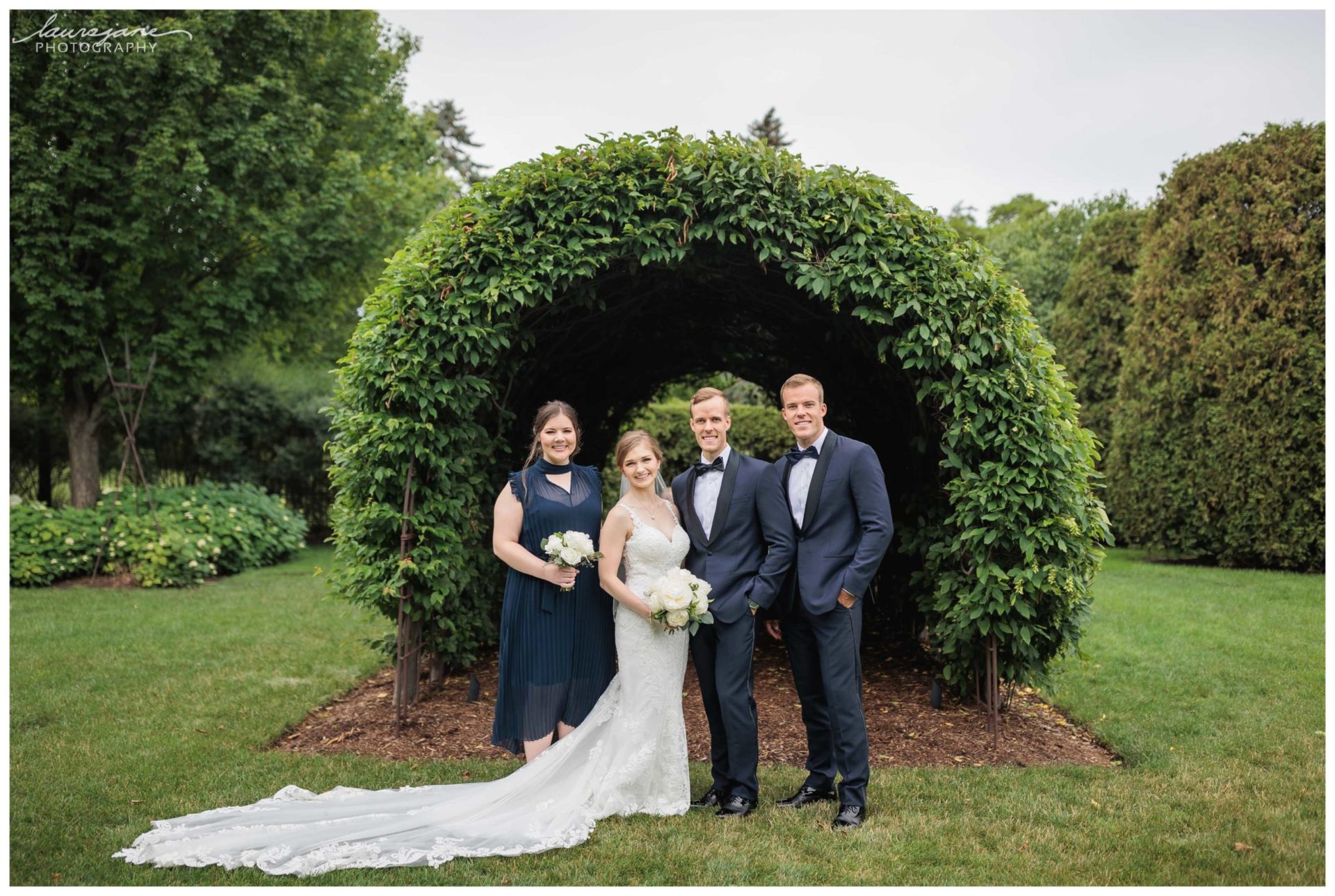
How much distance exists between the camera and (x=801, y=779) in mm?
4688

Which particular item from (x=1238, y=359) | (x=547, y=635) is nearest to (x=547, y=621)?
(x=547, y=635)

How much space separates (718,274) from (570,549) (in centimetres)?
259

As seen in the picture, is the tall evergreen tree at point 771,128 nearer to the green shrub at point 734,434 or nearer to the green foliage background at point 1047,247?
the green foliage background at point 1047,247

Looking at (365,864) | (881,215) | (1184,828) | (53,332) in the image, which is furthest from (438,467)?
(53,332)

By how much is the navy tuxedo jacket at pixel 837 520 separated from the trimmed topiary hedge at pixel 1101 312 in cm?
1292

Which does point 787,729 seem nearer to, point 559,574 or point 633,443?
point 559,574

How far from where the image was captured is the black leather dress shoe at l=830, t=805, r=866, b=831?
4020 millimetres

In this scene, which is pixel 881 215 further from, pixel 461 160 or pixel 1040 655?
pixel 461 160

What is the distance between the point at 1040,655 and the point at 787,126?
3084 centimetres

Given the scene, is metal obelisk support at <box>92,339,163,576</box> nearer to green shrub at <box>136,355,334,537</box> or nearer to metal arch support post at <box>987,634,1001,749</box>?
green shrub at <box>136,355,334,537</box>

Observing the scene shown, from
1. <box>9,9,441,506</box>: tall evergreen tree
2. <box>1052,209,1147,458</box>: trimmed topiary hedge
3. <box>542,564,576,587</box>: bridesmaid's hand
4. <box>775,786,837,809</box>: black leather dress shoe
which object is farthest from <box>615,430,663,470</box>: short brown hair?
<box>1052,209,1147,458</box>: trimmed topiary hedge

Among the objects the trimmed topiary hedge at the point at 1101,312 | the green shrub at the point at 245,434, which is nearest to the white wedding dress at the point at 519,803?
the green shrub at the point at 245,434

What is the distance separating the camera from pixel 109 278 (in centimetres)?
1271

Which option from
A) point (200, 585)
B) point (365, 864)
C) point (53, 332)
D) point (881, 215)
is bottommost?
point (200, 585)
